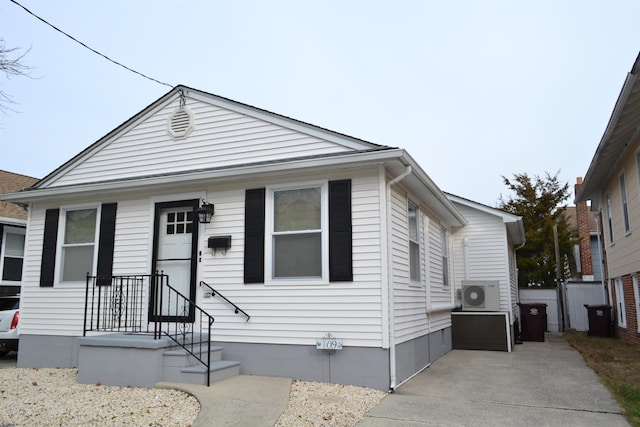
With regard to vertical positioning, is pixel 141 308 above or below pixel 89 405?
above

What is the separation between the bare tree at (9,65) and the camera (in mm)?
7332

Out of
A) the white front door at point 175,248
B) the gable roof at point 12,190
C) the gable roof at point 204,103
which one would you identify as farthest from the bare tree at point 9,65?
the gable roof at point 12,190

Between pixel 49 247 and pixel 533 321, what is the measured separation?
38.5ft

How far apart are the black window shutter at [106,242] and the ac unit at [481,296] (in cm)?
758

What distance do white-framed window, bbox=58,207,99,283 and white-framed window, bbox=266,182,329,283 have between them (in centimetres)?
339

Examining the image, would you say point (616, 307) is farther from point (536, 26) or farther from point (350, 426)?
point (350, 426)

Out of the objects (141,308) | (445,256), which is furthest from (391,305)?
(445,256)

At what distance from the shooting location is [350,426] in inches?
187

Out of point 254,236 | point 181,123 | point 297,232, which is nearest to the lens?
point 297,232

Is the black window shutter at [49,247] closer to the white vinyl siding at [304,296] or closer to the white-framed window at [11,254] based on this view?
the white vinyl siding at [304,296]

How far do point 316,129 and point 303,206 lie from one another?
3.89 ft

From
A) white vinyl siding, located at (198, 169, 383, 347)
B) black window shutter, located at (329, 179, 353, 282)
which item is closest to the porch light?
white vinyl siding, located at (198, 169, 383, 347)

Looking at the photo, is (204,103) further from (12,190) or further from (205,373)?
(12,190)

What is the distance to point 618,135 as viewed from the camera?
8852 millimetres
